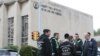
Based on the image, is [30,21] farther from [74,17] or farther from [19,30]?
[74,17]

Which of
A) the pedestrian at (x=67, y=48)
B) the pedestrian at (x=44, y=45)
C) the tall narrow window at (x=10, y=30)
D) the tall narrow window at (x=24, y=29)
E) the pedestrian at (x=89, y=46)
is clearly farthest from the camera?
the tall narrow window at (x=10, y=30)

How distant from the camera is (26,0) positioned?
4925cm

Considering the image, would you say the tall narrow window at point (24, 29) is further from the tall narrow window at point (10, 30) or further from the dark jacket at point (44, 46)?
the dark jacket at point (44, 46)

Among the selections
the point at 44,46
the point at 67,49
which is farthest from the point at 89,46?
the point at 44,46

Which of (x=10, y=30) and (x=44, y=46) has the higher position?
(x=10, y=30)

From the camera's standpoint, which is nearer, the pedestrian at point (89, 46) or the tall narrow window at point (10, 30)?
the pedestrian at point (89, 46)

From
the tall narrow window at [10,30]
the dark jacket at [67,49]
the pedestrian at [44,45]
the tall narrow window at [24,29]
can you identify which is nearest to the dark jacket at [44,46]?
the pedestrian at [44,45]

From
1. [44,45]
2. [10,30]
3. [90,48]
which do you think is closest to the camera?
[44,45]

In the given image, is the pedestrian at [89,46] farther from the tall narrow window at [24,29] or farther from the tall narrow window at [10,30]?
the tall narrow window at [10,30]

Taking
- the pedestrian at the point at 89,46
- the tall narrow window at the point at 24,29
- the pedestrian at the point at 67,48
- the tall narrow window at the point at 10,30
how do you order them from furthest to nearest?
the tall narrow window at the point at 10,30
the tall narrow window at the point at 24,29
the pedestrian at the point at 89,46
the pedestrian at the point at 67,48

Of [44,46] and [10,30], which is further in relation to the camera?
→ [10,30]

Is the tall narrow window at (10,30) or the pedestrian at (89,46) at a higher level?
the tall narrow window at (10,30)

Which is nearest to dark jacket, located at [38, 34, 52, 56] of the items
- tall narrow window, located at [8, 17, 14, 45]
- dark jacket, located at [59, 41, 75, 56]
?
dark jacket, located at [59, 41, 75, 56]

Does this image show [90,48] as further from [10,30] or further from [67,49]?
[10,30]
